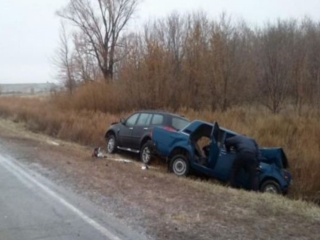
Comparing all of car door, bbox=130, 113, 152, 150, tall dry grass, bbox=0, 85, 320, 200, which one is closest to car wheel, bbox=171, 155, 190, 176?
car door, bbox=130, 113, 152, 150

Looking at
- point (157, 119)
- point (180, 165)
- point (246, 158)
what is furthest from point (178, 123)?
point (246, 158)

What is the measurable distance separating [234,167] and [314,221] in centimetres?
456

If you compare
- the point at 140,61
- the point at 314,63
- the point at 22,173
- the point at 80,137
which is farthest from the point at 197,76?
the point at 22,173

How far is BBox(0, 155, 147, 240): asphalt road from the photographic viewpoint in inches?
219

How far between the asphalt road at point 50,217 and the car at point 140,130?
605cm

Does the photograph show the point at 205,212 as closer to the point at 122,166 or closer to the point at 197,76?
the point at 122,166

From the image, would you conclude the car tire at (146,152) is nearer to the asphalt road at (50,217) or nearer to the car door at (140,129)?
the car door at (140,129)

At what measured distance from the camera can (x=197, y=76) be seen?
2925cm

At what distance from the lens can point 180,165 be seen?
490 inches

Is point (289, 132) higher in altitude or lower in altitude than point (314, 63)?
lower

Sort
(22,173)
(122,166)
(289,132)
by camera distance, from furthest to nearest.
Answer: (289,132) → (122,166) → (22,173)

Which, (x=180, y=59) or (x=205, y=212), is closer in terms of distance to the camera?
(x=205, y=212)

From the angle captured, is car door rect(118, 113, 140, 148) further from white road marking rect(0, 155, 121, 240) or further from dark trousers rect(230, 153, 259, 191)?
dark trousers rect(230, 153, 259, 191)

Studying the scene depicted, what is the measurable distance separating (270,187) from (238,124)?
27.0 ft
